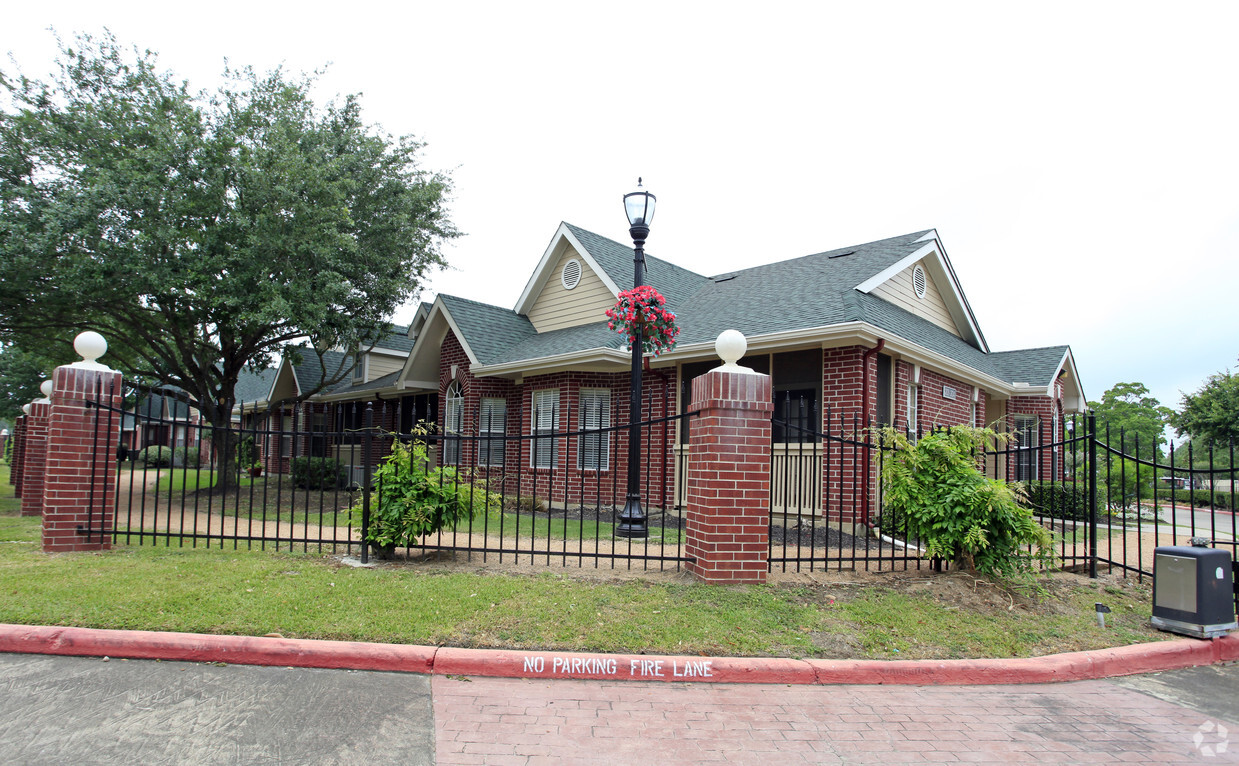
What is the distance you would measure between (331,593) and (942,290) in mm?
13778

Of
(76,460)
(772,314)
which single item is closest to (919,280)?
(772,314)

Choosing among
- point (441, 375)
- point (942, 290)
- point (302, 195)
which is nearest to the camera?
point (302, 195)

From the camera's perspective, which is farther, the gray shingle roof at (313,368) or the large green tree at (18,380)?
the large green tree at (18,380)

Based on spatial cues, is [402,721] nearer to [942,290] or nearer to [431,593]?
[431,593]

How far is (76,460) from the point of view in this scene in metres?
7.12

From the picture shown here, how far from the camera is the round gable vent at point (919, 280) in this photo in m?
13.8

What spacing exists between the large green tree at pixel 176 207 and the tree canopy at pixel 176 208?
31 millimetres

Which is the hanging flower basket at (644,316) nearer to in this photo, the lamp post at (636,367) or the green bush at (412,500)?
the lamp post at (636,367)

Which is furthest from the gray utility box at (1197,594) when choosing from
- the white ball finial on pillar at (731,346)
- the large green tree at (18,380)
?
the large green tree at (18,380)

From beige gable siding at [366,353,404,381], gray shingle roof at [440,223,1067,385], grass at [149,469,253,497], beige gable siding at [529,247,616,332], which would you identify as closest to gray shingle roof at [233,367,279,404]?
grass at [149,469,253,497]

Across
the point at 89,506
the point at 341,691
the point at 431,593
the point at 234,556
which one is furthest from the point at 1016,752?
the point at 89,506

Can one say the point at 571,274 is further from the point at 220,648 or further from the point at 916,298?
the point at 220,648

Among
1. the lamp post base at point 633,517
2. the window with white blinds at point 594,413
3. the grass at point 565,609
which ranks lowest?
the grass at point 565,609

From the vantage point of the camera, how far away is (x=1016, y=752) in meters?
3.51
